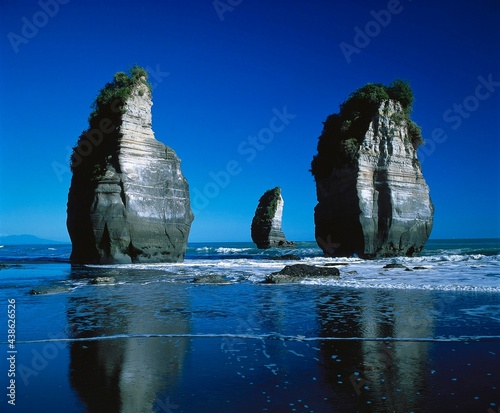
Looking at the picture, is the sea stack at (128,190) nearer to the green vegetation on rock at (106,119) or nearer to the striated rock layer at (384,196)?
the green vegetation on rock at (106,119)

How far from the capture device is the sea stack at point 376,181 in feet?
98.1

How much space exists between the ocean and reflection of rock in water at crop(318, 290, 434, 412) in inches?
0.7

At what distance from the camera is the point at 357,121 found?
107ft

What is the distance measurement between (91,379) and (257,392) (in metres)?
1.60

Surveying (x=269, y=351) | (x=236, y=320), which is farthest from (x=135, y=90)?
(x=269, y=351)

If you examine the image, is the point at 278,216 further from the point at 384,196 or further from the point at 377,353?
the point at 377,353

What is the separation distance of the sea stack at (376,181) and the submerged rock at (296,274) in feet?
51.3

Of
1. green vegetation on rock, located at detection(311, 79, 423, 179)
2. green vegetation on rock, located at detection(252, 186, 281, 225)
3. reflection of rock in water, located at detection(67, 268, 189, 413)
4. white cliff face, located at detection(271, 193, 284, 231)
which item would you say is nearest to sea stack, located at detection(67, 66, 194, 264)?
green vegetation on rock, located at detection(311, 79, 423, 179)

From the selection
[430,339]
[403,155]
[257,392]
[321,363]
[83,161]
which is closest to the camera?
[257,392]

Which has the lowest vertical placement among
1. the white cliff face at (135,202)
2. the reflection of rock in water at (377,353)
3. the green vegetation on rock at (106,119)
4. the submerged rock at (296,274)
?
the reflection of rock in water at (377,353)

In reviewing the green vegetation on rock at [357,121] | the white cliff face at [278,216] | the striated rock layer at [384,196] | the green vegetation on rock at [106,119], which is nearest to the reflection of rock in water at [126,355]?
the green vegetation on rock at [106,119]

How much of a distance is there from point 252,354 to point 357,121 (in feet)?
98.7

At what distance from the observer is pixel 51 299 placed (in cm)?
951

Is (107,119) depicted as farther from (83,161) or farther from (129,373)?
(129,373)
